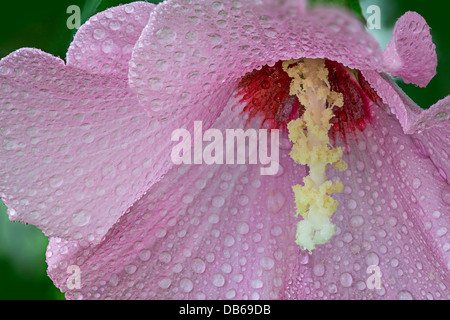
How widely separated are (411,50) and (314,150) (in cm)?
35

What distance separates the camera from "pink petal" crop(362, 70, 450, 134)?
0.75m

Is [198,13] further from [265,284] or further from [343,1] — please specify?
[265,284]

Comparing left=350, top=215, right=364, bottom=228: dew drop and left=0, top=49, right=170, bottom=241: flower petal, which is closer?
left=0, top=49, right=170, bottom=241: flower petal

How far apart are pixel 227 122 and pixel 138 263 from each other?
0.37 m

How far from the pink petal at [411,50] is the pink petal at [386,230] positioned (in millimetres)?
238

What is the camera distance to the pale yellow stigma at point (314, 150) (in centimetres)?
101

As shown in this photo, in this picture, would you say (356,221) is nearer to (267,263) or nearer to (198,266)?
(267,263)

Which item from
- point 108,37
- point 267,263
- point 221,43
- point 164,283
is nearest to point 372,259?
point 267,263

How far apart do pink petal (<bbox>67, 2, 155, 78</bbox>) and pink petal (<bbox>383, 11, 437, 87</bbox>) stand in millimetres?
399

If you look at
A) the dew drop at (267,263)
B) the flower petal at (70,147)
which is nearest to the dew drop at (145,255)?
the flower petal at (70,147)

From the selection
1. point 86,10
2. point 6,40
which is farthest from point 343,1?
point 6,40

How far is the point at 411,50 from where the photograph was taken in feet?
2.51

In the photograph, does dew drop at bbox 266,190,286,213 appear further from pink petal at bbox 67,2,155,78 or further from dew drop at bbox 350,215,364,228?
pink petal at bbox 67,2,155,78

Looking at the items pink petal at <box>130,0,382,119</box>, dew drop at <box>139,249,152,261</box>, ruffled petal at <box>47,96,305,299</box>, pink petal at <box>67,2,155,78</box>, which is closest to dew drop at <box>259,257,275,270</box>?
ruffled petal at <box>47,96,305,299</box>
